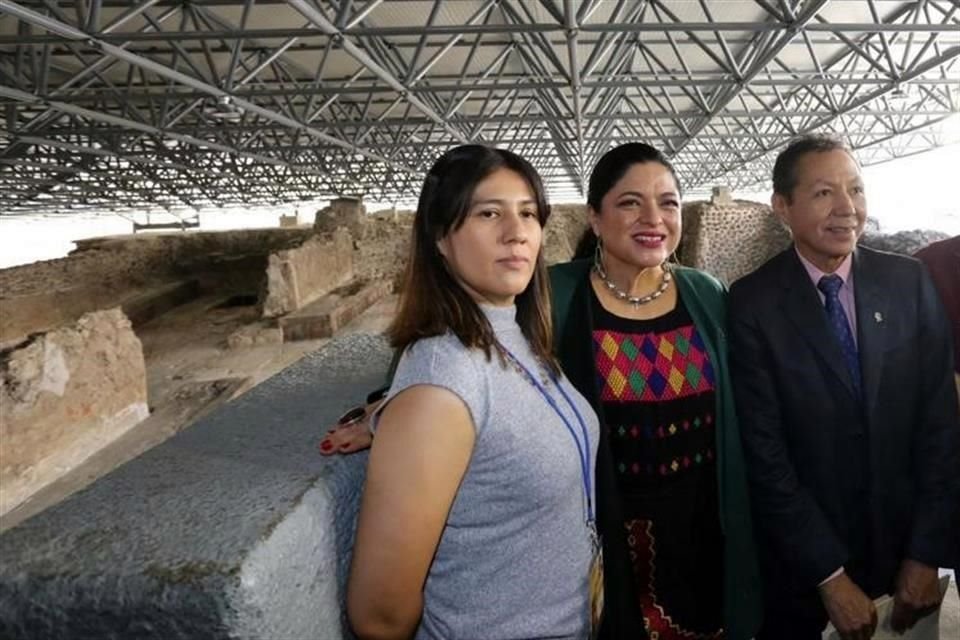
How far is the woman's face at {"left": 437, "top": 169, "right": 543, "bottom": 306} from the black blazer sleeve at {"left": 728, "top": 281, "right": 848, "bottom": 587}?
0.85 metres

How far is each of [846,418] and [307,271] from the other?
11342 millimetres

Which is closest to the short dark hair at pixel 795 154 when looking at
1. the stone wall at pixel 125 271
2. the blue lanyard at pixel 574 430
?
the blue lanyard at pixel 574 430

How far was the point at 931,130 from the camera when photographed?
19.7m

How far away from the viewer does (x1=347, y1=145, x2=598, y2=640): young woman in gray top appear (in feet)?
3.05

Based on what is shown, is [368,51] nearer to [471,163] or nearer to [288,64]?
[288,64]

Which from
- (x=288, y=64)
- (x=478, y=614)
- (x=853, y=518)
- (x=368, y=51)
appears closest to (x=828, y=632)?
(x=853, y=518)

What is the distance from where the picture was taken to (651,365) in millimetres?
1632

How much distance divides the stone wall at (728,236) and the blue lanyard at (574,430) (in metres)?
12.6

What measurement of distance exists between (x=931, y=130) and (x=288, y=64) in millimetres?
19028

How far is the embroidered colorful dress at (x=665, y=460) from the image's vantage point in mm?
1605

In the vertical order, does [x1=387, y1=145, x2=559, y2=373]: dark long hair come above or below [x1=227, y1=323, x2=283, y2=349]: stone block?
above

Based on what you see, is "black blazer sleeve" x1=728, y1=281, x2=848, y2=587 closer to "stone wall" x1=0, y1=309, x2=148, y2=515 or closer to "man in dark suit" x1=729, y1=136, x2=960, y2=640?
"man in dark suit" x1=729, y1=136, x2=960, y2=640

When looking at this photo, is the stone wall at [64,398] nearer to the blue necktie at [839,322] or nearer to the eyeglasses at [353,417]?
the eyeglasses at [353,417]

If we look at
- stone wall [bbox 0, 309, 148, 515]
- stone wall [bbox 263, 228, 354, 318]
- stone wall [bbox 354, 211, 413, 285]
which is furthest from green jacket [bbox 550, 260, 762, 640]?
stone wall [bbox 354, 211, 413, 285]
